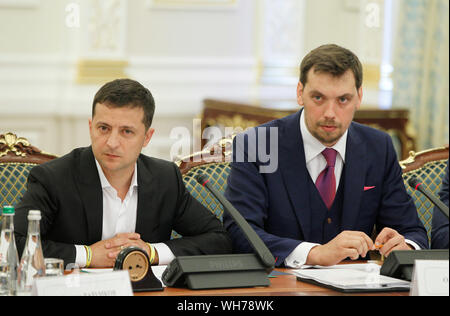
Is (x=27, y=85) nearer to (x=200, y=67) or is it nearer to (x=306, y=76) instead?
(x=200, y=67)

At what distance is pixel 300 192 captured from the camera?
2.64 metres

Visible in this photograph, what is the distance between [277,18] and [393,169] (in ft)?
10.1

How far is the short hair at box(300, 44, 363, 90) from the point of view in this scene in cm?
253

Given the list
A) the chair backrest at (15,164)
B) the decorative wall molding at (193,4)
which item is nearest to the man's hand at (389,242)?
the chair backrest at (15,164)

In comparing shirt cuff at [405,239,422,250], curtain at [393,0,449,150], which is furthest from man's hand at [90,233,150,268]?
curtain at [393,0,449,150]

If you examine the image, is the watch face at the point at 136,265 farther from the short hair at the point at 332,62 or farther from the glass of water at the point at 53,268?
the short hair at the point at 332,62

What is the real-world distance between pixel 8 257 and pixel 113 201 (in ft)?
2.15

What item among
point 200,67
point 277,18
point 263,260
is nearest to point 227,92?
point 200,67

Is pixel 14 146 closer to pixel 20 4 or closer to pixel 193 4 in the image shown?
pixel 20 4

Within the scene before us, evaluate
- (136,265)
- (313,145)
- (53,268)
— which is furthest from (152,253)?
(313,145)

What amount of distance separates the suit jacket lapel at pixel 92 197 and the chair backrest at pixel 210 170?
515 millimetres

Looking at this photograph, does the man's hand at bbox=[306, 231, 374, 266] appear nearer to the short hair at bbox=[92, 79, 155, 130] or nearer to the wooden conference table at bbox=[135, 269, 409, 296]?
the wooden conference table at bbox=[135, 269, 409, 296]
